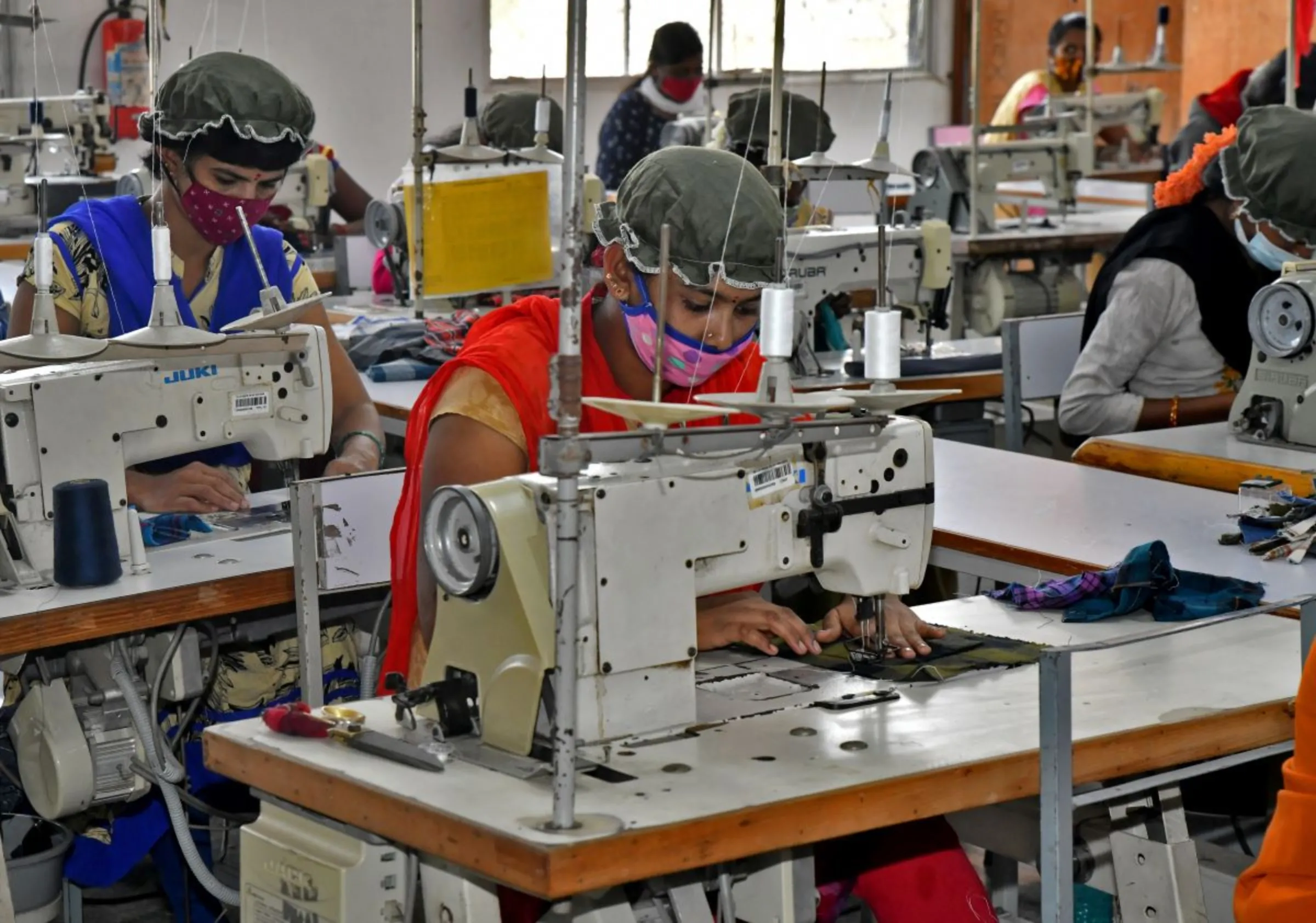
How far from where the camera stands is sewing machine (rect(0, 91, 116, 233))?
661 centimetres

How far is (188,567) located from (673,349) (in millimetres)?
961

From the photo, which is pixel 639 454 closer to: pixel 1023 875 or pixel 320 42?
pixel 1023 875

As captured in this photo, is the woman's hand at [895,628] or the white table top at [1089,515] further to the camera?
the white table top at [1089,515]

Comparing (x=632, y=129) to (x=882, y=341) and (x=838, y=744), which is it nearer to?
(x=882, y=341)

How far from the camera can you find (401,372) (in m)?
4.64

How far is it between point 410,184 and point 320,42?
176 inches

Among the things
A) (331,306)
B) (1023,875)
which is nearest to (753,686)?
(1023,875)

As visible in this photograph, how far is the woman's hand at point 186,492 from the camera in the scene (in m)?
3.22

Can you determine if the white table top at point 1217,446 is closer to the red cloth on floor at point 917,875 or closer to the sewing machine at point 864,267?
the sewing machine at point 864,267

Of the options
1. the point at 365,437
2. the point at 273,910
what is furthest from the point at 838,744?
the point at 365,437

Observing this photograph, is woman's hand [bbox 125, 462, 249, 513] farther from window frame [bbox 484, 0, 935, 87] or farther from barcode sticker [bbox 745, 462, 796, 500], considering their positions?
window frame [bbox 484, 0, 935, 87]

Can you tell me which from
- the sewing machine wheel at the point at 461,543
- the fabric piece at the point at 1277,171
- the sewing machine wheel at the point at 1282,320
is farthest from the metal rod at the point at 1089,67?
the sewing machine wheel at the point at 461,543

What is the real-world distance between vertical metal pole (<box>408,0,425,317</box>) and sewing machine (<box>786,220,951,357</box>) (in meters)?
1.01

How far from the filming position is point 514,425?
8.16 feet
